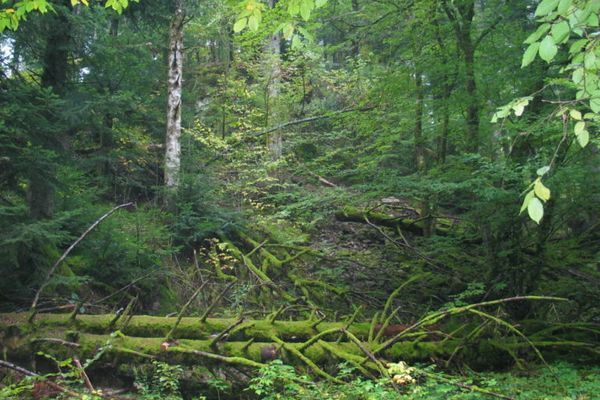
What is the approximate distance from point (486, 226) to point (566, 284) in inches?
53.1

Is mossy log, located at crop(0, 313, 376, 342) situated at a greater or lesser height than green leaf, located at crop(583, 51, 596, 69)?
lesser

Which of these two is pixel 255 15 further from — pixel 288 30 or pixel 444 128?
pixel 444 128

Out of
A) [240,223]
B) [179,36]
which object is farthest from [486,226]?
[179,36]

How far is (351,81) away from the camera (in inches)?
568

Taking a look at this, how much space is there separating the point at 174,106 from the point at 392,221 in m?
5.79

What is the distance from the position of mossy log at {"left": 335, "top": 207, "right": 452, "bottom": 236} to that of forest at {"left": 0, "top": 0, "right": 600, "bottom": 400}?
121 mm

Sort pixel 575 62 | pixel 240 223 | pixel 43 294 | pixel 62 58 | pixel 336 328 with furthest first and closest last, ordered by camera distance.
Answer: pixel 240 223
pixel 62 58
pixel 43 294
pixel 336 328
pixel 575 62

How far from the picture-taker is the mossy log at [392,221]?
1065 centimetres

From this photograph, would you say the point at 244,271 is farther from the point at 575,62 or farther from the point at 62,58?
the point at 575,62

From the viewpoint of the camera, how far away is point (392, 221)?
11070mm

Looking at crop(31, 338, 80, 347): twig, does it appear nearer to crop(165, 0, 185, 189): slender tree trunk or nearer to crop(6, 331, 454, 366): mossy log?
crop(6, 331, 454, 366): mossy log

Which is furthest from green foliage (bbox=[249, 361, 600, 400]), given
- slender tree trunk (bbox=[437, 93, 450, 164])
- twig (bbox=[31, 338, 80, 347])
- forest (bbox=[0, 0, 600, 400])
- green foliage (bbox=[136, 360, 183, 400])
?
slender tree trunk (bbox=[437, 93, 450, 164])

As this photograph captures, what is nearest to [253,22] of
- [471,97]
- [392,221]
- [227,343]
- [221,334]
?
[221,334]

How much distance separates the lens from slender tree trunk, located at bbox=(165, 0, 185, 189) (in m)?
10.8
